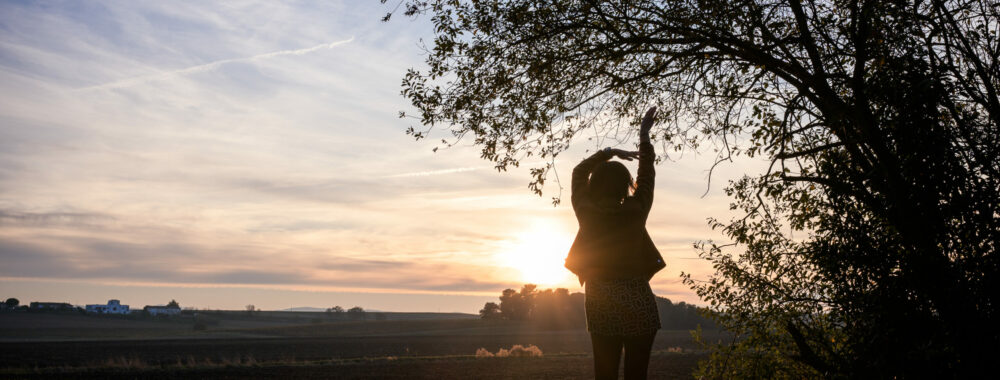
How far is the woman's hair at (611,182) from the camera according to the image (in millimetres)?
3574

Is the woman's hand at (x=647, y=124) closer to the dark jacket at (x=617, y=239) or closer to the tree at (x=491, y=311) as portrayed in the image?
the dark jacket at (x=617, y=239)

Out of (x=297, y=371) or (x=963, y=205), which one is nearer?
(x=963, y=205)

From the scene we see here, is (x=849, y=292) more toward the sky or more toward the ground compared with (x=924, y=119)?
more toward the ground

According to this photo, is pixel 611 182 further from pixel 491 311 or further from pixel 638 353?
pixel 491 311

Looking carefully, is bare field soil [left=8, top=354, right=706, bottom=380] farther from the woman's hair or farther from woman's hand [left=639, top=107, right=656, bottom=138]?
the woman's hair

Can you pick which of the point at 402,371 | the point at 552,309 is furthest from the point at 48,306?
the point at 402,371

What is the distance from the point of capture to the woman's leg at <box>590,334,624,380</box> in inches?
138

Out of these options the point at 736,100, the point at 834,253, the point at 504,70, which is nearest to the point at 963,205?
the point at 834,253

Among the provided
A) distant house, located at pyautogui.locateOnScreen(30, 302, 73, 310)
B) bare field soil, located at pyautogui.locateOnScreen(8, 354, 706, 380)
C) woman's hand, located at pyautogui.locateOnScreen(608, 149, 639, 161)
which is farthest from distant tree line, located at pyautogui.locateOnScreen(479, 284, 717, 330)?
distant house, located at pyautogui.locateOnScreen(30, 302, 73, 310)

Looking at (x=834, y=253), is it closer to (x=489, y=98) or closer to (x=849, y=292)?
(x=849, y=292)

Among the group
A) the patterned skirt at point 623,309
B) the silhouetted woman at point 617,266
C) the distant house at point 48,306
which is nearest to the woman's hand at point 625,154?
the silhouetted woman at point 617,266

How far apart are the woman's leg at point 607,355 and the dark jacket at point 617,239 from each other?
333 mm

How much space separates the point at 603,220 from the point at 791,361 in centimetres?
618

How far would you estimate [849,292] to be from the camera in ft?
24.4
